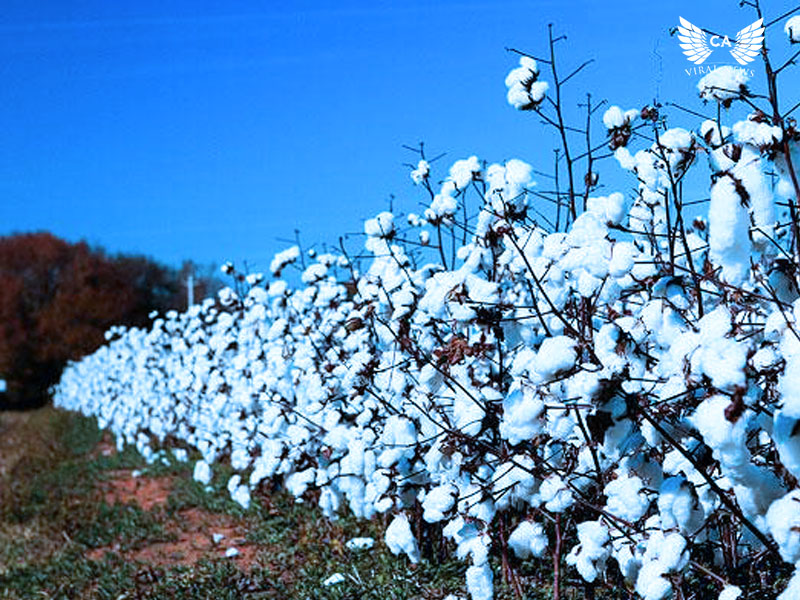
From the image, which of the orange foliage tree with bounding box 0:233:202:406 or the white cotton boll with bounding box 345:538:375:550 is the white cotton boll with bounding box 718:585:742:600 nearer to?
the white cotton boll with bounding box 345:538:375:550

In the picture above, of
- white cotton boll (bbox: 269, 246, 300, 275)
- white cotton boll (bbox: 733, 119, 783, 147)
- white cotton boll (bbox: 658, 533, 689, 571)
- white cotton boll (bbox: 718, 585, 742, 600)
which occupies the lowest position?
white cotton boll (bbox: 718, 585, 742, 600)

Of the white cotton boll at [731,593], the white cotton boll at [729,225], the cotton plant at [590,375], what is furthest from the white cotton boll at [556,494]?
the white cotton boll at [729,225]

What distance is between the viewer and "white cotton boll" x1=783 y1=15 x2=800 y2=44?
3.01 metres

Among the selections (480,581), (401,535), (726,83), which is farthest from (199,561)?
(726,83)

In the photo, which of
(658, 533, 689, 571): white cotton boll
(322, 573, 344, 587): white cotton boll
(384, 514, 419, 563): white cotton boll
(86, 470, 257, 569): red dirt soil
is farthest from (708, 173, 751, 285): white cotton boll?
(86, 470, 257, 569): red dirt soil

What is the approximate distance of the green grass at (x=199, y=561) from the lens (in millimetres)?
5094

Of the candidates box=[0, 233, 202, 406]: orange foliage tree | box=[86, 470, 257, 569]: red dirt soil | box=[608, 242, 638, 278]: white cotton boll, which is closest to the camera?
box=[608, 242, 638, 278]: white cotton boll

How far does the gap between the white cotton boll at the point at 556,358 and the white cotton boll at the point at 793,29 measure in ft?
4.36

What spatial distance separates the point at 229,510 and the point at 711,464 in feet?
19.0

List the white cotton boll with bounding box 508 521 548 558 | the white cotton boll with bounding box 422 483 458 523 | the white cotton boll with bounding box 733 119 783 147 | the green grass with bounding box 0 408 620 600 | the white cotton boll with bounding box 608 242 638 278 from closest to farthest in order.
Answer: the white cotton boll with bounding box 733 119 783 147 < the white cotton boll with bounding box 608 242 638 278 < the white cotton boll with bounding box 508 521 548 558 < the white cotton boll with bounding box 422 483 458 523 < the green grass with bounding box 0 408 620 600

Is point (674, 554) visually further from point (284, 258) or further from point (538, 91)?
point (284, 258)

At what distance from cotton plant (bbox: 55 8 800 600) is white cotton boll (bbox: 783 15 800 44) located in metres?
0.29

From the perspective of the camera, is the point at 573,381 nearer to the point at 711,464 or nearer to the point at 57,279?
the point at 711,464

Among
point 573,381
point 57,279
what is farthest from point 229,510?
point 57,279
